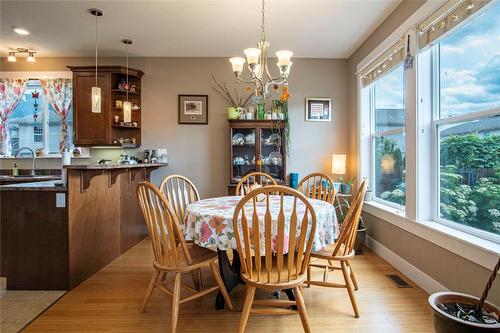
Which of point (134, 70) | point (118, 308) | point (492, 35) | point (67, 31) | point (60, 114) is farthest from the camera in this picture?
point (60, 114)

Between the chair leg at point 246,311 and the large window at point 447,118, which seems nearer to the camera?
the chair leg at point 246,311

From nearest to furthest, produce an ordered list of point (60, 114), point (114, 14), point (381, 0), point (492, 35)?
point (492, 35) < point (381, 0) < point (114, 14) < point (60, 114)

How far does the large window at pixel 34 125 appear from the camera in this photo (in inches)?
174

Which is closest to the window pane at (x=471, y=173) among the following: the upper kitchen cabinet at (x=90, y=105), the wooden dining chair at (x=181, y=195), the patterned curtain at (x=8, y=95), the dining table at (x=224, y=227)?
the dining table at (x=224, y=227)

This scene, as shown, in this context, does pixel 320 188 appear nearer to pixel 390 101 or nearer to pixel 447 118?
pixel 447 118

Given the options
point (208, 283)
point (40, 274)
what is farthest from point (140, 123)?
point (208, 283)

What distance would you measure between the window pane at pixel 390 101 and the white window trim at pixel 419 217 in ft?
0.86

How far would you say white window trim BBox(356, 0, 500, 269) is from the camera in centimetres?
182

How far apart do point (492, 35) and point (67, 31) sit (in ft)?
13.9

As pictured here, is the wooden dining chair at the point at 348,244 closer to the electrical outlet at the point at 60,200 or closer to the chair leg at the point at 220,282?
the chair leg at the point at 220,282

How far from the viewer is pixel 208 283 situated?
2.54m

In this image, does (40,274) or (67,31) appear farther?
(67,31)

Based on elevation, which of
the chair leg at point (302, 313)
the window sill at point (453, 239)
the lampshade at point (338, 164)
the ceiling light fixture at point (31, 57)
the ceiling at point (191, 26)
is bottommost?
the chair leg at point (302, 313)

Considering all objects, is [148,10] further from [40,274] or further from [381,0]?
[40,274]
